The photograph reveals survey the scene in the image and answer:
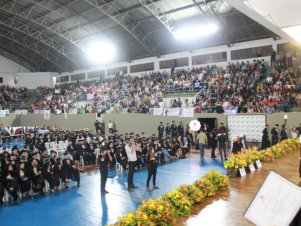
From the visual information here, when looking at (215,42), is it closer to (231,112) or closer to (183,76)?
(183,76)

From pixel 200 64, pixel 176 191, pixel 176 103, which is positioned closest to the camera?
pixel 176 191

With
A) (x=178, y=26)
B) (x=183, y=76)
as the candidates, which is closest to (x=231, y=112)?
(x=183, y=76)

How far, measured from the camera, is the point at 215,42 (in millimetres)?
26672

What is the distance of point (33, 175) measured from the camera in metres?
11.0

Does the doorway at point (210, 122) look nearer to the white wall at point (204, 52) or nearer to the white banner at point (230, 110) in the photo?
the white banner at point (230, 110)

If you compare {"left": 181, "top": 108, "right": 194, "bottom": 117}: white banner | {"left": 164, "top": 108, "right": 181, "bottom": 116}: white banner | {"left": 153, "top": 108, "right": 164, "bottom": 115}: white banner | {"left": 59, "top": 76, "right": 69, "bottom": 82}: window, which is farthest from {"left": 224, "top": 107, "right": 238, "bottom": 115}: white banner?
{"left": 59, "top": 76, "right": 69, "bottom": 82}: window

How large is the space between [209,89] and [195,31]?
4.85 meters

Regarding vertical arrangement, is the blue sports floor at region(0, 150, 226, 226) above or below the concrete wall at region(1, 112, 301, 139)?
below

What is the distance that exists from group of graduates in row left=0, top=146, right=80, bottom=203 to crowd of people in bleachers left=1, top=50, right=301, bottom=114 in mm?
12484

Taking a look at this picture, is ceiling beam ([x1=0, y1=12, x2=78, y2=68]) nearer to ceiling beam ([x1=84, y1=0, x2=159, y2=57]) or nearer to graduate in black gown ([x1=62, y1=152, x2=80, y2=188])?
ceiling beam ([x1=84, y1=0, x2=159, y2=57])

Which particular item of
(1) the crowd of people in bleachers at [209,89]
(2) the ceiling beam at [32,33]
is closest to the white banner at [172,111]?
(1) the crowd of people in bleachers at [209,89]

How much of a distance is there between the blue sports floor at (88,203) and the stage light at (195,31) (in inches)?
537

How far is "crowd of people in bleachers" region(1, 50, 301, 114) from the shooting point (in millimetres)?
19719

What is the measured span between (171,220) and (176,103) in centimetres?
1840
